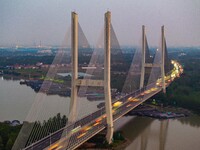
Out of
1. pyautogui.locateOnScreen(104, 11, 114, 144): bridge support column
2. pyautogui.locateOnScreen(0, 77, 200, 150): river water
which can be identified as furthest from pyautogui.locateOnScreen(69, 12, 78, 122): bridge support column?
pyautogui.locateOnScreen(0, 77, 200, 150): river water

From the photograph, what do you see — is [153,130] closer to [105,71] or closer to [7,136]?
[105,71]

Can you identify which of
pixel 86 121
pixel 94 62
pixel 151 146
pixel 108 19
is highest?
pixel 108 19

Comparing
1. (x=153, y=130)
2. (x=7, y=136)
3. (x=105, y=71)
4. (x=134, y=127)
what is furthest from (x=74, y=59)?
(x=153, y=130)

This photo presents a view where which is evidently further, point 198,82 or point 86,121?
point 198,82

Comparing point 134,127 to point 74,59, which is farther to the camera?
point 134,127

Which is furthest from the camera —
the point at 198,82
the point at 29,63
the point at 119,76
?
the point at 29,63

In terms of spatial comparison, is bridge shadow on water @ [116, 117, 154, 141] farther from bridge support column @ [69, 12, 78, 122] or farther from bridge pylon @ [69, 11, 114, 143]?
bridge support column @ [69, 12, 78, 122]

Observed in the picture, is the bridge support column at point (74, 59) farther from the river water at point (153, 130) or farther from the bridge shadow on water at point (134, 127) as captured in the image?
the bridge shadow on water at point (134, 127)

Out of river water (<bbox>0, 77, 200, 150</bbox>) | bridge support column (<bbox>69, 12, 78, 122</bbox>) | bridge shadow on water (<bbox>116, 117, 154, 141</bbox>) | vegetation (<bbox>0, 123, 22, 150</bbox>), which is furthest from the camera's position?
bridge shadow on water (<bbox>116, 117, 154, 141</bbox>)

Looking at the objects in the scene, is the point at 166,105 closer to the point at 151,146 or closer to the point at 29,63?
the point at 151,146

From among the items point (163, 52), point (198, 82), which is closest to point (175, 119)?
point (163, 52)

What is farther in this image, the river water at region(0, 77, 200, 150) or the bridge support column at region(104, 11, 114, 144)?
the river water at region(0, 77, 200, 150)
